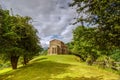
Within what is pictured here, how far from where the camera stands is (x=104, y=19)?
1364 cm

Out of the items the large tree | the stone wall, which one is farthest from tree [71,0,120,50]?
the stone wall

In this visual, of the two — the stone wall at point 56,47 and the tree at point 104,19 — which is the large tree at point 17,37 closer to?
the tree at point 104,19

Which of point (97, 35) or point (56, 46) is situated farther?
point (56, 46)

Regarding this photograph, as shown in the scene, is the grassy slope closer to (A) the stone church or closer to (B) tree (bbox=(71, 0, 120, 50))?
(B) tree (bbox=(71, 0, 120, 50))

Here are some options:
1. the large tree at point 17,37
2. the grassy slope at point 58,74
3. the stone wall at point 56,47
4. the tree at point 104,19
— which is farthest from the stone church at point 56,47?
the tree at point 104,19

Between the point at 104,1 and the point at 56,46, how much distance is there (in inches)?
2659

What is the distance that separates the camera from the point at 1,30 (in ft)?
78.2

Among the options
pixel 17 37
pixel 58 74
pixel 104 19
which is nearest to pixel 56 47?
pixel 17 37

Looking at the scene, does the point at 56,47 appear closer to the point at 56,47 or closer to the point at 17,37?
the point at 56,47

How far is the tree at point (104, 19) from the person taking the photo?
12.8 meters

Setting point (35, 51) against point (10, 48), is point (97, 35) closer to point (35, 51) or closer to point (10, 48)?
point (10, 48)

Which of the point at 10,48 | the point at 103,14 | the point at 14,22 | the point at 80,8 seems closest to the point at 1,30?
the point at 10,48

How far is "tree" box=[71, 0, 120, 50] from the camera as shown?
12.8 metres

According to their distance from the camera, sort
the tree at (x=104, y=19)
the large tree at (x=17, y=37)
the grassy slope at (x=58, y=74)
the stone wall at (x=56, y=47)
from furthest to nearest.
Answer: the stone wall at (x=56, y=47)
the large tree at (x=17, y=37)
the grassy slope at (x=58, y=74)
the tree at (x=104, y=19)
